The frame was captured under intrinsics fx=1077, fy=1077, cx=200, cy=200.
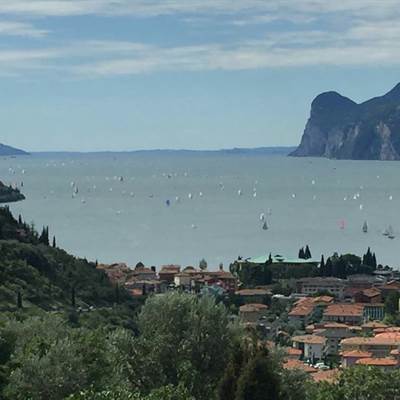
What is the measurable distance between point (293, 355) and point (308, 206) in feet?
225

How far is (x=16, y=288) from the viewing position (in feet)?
98.3

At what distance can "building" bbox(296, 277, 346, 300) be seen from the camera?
42875 mm

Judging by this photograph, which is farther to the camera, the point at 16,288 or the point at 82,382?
the point at 16,288

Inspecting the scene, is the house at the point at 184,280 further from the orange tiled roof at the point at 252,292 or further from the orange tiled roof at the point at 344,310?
the orange tiled roof at the point at 344,310

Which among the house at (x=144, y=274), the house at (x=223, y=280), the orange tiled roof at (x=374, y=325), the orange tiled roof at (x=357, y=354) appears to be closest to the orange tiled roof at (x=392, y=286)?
the house at (x=223, y=280)

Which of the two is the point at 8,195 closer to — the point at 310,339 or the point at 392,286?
the point at 392,286

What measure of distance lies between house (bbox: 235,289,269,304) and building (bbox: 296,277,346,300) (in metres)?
2.82

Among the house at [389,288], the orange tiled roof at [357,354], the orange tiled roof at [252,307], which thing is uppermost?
the house at [389,288]

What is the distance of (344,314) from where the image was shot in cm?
3550

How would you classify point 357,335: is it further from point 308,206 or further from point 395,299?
point 308,206

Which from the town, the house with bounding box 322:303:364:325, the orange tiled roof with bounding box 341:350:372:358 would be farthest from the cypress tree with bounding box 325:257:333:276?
the orange tiled roof with bounding box 341:350:372:358

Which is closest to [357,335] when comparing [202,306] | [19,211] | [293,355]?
[293,355]

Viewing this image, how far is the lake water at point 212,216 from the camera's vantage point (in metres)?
61.9

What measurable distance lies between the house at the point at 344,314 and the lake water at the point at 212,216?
1946cm
